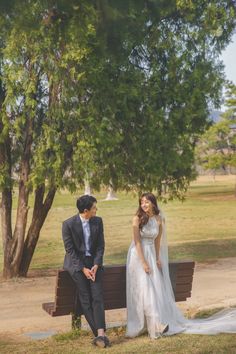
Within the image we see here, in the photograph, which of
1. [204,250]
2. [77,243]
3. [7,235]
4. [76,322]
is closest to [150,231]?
[77,243]

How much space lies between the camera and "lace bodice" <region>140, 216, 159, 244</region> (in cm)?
734

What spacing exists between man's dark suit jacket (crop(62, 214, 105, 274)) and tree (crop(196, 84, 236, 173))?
37.1m

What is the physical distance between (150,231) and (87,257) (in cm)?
84

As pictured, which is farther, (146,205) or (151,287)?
(146,205)

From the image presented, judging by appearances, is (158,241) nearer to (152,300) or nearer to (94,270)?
(152,300)

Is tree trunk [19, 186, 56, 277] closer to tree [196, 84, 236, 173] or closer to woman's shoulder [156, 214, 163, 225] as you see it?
woman's shoulder [156, 214, 163, 225]

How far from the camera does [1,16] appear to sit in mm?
5457

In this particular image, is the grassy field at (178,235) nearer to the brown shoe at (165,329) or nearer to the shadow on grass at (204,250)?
the shadow on grass at (204,250)

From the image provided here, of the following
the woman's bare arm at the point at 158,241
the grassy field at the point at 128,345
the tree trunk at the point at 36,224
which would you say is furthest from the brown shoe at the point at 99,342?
the tree trunk at the point at 36,224

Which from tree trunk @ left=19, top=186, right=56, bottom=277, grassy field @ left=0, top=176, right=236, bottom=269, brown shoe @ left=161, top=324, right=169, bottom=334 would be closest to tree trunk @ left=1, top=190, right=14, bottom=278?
tree trunk @ left=19, top=186, right=56, bottom=277

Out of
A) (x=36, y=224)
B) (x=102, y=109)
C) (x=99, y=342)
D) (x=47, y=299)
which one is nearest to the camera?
(x=99, y=342)

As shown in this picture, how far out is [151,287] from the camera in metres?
7.21

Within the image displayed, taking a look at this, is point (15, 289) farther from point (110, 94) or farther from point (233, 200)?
point (233, 200)

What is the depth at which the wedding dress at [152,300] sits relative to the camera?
23.3 feet
